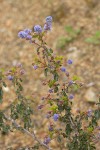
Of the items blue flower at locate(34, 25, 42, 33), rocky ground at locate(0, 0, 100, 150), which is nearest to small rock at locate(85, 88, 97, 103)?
rocky ground at locate(0, 0, 100, 150)

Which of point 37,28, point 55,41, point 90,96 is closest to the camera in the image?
point 37,28

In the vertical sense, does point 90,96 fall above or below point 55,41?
below

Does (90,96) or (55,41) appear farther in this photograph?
(55,41)

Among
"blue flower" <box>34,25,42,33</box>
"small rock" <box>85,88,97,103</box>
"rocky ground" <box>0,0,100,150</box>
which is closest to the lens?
"blue flower" <box>34,25,42,33</box>

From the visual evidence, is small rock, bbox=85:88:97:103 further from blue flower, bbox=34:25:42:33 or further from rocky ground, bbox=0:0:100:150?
blue flower, bbox=34:25:42:33

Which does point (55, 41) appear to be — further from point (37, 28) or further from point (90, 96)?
point (37, 28)

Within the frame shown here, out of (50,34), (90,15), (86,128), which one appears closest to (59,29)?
(50,34)

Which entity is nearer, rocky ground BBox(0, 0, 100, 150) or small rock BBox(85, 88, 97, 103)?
small rock BBox(85, 88, 97, 103)

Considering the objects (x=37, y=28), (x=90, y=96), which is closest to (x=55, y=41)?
(x=90, y=96)
